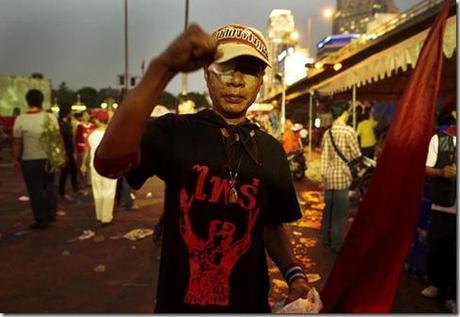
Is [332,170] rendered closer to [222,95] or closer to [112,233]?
[112,233]

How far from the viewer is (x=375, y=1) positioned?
37562 millimetres

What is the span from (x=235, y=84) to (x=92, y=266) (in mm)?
4769

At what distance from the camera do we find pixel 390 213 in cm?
189

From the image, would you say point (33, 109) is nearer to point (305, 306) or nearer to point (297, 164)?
point (305, 306)

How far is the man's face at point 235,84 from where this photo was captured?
178cm

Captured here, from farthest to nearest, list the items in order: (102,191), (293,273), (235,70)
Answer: (102,191)
(293,273)
(235,70)

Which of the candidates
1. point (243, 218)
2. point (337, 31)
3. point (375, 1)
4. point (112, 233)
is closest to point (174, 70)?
point (243, 218)

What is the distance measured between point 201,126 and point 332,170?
5.10 metres

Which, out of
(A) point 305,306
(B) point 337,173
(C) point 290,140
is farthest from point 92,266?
(C) point 290,140

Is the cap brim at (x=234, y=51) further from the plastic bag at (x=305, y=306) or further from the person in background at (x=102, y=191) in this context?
the person in background at (x=102, y=191)

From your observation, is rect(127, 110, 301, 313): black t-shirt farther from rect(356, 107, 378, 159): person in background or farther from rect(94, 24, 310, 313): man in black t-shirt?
rect(356, 107, 378, 159): person in background

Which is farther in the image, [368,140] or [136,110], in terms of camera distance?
[368,140]

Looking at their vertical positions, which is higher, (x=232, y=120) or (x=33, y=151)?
(x=232, y=120)

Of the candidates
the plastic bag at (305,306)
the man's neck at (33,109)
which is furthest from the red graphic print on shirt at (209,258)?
the man's neck at (33,109)
